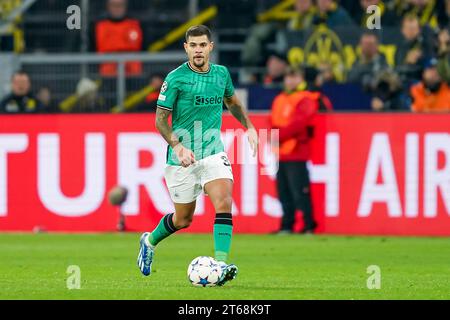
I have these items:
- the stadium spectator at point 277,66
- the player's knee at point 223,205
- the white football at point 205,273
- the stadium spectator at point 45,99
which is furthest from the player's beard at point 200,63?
the stadium spectator at point 45,99

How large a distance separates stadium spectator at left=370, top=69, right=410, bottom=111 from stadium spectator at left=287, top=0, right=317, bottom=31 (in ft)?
9.90

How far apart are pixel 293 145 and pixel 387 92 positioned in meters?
1.78

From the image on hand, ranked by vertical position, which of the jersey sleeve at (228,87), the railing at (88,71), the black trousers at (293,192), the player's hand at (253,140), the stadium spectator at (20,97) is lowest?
the player's hand at (253,140)

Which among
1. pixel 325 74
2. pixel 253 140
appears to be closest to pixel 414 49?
pixel 325 74

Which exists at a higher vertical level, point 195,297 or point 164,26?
point 164,26

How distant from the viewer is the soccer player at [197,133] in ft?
41.3

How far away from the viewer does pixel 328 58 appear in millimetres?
23531

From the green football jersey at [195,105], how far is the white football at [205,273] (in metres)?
1.09

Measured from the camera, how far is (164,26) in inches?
1016

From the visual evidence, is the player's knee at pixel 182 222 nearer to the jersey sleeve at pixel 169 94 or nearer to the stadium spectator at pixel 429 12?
the jersey sleeve at pixel 169 94
